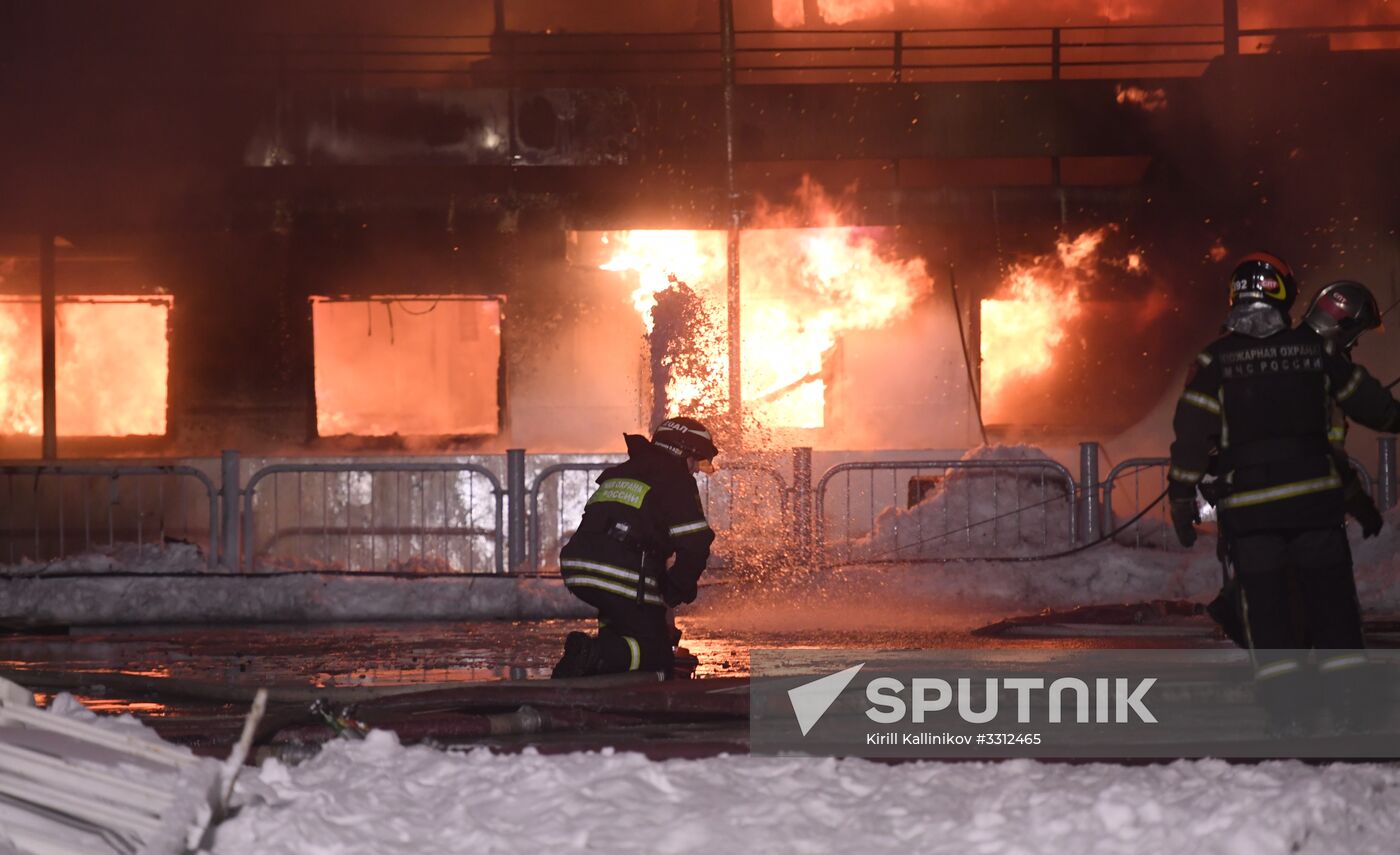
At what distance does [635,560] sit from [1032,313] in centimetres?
1181

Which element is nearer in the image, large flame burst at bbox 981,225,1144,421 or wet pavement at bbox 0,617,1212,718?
wet pavement at bbox 0,617,1212,718

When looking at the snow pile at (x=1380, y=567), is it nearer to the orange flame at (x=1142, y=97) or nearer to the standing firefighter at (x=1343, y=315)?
the standing firefighter at (x=1343, y=315)

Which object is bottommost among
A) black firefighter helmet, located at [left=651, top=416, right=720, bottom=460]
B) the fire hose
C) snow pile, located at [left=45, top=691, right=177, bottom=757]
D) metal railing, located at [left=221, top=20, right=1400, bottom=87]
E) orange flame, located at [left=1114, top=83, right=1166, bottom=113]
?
the fire hose

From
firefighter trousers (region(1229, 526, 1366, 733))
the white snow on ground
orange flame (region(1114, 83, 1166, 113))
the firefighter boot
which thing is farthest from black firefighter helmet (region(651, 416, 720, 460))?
orange flame (region(1114, 83, 1166, 113))

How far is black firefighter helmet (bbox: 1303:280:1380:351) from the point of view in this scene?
18.8ft

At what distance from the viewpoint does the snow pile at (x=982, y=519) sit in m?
11.8

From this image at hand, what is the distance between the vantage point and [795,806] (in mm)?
3623

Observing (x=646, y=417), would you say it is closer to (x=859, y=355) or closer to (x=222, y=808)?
(x=859, y=355)

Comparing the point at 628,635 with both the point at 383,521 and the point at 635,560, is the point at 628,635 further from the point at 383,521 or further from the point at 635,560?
the point at 383,521

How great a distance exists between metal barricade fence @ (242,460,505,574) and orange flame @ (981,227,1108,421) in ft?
21.9

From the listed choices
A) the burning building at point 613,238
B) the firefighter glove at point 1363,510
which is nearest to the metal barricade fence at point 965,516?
the burning building at point 613,238

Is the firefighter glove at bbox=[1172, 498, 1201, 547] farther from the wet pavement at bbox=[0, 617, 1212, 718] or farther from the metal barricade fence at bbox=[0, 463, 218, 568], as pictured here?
the metal barricade fence at bbox=[0, 463, 218, 568]

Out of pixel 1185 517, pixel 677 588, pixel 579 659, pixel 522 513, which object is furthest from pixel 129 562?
pixel 1185 517

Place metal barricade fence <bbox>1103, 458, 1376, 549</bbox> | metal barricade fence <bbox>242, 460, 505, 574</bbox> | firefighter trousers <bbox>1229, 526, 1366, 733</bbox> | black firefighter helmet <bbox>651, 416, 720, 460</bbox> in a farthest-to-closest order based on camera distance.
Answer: metal barricade fence <bbox>242, 460, 505, 574</bbox> < metal barricade fence <bbox>1103, 458, 1376, 549</bbox> < black firefighter helmet <bbox>651, 416, 720, 460</bbox> < firefighter trousers <bbox>1229, 526, 1366, 733</bbox>
